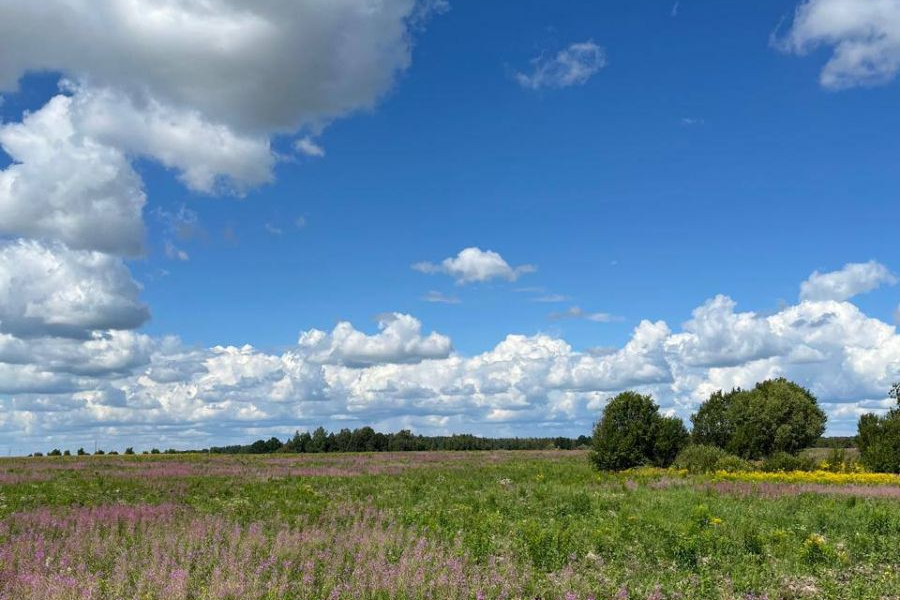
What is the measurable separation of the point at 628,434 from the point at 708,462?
4809 millimetres

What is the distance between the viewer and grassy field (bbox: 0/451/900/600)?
9578mm

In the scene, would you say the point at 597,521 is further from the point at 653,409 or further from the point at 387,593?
the point at 653,409

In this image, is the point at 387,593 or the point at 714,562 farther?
the point at 714,562

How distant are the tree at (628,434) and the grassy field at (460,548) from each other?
721 inches

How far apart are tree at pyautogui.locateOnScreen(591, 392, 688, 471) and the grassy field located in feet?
60.1

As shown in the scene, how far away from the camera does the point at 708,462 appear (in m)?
38.3

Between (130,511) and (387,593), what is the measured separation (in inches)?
405

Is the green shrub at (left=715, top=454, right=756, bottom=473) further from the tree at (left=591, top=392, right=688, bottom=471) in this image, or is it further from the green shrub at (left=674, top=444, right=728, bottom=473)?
the tree at (left=591, top=392, right=688, bottom=471)

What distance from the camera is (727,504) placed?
20344mm

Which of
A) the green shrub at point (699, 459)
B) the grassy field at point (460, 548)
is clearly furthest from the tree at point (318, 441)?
the grassy field at point (460, 548)

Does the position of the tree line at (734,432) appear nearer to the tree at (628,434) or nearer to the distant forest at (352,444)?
the tree at (628,434)

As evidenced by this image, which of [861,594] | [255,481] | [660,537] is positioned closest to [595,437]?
[255,481]

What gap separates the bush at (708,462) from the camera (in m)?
37.4

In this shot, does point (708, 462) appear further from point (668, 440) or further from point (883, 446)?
point (883, 446)
